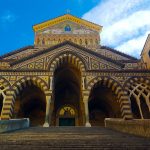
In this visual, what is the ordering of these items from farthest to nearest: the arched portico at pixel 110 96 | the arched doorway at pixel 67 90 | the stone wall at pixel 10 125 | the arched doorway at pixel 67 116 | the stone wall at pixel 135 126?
the arched doorway at pixel 67 116 → the arched doorway at pixel 67 90 → the arched portico at pixel 110 96 → the stone wall at pixel 10 125 → the stone wall at pixel 135 126

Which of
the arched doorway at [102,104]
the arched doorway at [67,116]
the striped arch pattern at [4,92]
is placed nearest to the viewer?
the striped arch pattern at [4,92]

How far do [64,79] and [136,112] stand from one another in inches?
329

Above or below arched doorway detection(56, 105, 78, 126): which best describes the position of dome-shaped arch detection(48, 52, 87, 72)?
above

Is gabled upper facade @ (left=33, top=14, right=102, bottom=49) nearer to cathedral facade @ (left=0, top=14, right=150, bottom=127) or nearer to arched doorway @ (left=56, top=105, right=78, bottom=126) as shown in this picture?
cathedral facade @ (left=0, top=14, right=150, bottom=127)

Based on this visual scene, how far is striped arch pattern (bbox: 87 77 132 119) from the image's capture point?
15.8 meters

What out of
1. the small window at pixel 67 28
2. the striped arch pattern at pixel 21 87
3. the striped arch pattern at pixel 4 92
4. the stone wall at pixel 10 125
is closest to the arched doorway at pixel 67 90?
the striped arch pattern at pixel 21 87

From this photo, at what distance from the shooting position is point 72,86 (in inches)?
838

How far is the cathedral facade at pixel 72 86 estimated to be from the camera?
16.4 meters

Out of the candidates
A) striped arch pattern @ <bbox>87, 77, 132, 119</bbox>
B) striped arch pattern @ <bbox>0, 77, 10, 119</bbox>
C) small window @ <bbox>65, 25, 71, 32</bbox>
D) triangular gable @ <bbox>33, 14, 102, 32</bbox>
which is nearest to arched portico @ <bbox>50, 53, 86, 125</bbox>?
striped arch pattern @ <bbox>87, 77, 132, 119</bbox>

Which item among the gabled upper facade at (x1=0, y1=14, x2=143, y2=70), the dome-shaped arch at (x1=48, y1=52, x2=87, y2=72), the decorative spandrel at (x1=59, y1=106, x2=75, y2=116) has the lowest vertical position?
the decorative spandrel at (x1=59, y1=106, x2=75, y2=116)

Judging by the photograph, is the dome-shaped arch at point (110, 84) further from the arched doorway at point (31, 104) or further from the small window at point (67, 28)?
the small window at point (67, 28)

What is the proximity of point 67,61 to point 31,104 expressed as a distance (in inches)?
252

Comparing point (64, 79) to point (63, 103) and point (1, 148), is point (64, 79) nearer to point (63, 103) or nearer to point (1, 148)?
point (63, 103)

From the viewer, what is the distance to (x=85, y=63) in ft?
59.2
